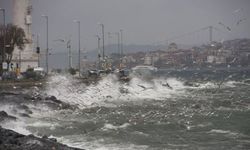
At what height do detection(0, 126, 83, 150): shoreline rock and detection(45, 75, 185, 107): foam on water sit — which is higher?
detection(0, 126, 83, 150): shoreline rock

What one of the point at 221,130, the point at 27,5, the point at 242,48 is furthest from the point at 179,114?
the point at 242,48

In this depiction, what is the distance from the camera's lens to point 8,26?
8669 cm

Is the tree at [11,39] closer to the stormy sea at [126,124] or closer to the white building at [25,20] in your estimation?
the white building at [25,20]

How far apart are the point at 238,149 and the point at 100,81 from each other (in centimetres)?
5250

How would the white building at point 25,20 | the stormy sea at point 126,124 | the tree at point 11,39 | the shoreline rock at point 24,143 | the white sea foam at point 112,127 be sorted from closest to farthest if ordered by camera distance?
1. the shoreline rock at point 24,143
2. the stormy sea at point 126,124
3. the white sea foam at point 112,127
4. the tree at point 11,39
5. the white building at point 25,20

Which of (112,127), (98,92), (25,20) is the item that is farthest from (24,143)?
(25,20)

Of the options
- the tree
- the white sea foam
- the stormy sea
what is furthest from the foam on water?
the white sea foam

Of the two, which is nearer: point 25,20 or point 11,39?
point 11,39

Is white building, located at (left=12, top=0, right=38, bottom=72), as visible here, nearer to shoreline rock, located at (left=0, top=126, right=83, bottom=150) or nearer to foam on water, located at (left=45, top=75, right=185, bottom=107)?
foam on water, located at (left=45, top=75, right=185, bottom=107)

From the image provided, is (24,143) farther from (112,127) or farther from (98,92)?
(98,92)

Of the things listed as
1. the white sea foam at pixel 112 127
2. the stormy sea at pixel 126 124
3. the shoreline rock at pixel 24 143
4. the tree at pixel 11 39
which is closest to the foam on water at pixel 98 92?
the stormy sea at pixel 126 124

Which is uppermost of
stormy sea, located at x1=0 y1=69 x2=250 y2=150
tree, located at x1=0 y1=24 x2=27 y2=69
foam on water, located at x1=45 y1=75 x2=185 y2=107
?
tree, located at x1=0 y1=24 x2=27 y2=69

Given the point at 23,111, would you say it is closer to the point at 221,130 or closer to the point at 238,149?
the point at 221,130

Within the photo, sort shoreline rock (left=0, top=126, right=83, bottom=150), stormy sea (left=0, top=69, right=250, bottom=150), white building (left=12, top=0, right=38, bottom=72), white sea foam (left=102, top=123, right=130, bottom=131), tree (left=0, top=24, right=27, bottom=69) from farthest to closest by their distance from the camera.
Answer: white building (left=12, top=0, right=38, bottom=72) → tree (left=0, top=24, right=27, bottom=69) → white sea foam (left=102, top=123, right=130, bottom=131) → stormy sea (left=0, top=69, right=250, bottom=150) → shoreline rock (left=0, top=126, right=83, bottom=150)
